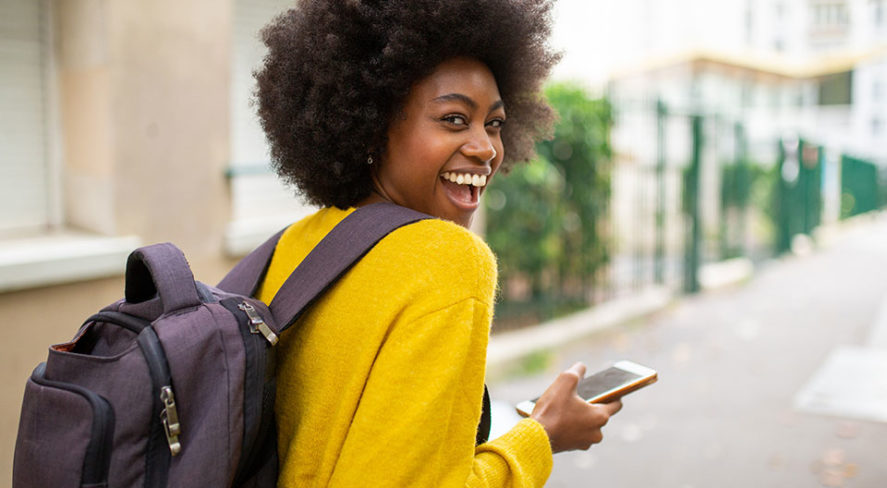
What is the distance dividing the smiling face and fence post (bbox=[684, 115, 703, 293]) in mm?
8273

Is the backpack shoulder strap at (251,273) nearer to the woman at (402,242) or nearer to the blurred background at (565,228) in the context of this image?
the woman at (402,242)

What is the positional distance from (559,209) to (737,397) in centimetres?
255

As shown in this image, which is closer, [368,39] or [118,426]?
[118,426]

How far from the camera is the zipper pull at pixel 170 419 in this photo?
1.18 metres

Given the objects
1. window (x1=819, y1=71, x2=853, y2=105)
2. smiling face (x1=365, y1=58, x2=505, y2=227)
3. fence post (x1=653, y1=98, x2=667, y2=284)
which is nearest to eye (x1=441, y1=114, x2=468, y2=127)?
smiling face (x1=365, y1=58, x2=505, y2=227)

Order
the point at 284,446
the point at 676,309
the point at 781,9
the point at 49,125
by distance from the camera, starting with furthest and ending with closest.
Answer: the point at 781,9
the point at 676,309
the point at 49,125
the point at 284,446

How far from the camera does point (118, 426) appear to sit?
3.88 ft

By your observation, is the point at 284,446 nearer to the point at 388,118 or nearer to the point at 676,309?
the point at 388,118

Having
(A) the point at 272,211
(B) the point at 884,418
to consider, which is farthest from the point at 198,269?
(B) the point at 884,418

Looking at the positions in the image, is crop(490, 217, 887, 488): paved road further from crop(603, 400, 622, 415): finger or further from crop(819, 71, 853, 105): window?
crop(819, 71, 853, 105): window

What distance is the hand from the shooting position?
1547 millimetres

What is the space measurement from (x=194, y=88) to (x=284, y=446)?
127 inches

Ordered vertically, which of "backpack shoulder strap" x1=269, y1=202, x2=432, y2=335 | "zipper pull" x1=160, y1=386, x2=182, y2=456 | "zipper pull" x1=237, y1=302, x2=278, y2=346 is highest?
Result: "backpack shoulder strap" x1=269, y1=202, x2=432, y2=335

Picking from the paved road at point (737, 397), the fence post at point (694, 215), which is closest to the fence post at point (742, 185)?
the paved road at point (737, 397)
